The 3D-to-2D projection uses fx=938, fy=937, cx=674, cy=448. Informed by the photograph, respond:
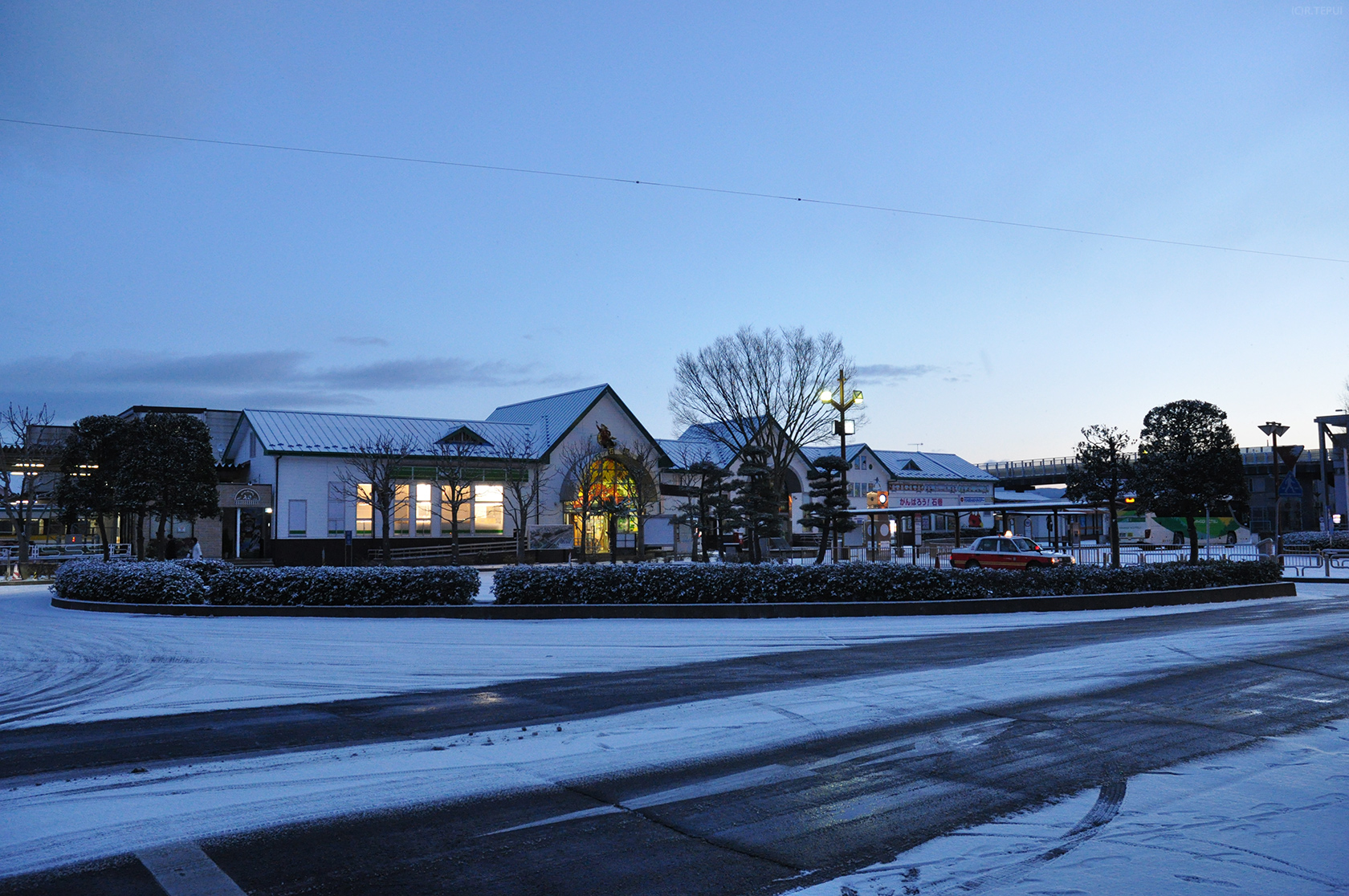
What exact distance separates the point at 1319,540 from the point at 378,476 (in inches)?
1764

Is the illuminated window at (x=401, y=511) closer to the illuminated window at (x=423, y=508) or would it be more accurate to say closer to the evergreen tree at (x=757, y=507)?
the illuminated window at (x=423, y=508)

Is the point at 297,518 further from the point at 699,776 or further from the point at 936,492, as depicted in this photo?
the point at 936,492

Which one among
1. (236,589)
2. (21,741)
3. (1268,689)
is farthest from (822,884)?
(236,589)

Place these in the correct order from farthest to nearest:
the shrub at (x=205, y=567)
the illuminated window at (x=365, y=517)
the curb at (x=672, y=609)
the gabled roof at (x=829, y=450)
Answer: the gabled roof at (x=829, y=450) < the illuminated window at (x=365, y=517) < the shrub at (x=205, y=567) < the curb at (x=672, y=609)

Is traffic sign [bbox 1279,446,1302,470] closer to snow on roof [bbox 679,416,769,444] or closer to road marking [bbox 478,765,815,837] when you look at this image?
snow on roof [bbox 679,416,769,444]

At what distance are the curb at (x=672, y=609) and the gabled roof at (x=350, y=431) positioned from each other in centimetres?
1759

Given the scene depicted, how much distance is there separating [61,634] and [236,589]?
410 centimetres

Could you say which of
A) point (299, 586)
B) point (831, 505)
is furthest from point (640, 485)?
point (299, 586)

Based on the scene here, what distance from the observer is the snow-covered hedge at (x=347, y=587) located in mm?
19297

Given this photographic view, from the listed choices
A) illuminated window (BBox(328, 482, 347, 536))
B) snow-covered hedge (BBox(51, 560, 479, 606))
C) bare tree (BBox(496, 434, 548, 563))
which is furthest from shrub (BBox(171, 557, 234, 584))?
bare tree (BBox(496, 434, 548, 563))

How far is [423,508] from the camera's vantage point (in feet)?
132

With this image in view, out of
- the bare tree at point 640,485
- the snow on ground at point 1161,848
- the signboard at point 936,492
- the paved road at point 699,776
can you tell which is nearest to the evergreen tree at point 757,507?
the bare tree at point 640,485

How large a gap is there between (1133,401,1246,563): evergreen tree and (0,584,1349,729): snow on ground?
12.6m

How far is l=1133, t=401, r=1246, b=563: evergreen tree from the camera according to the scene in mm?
31234
